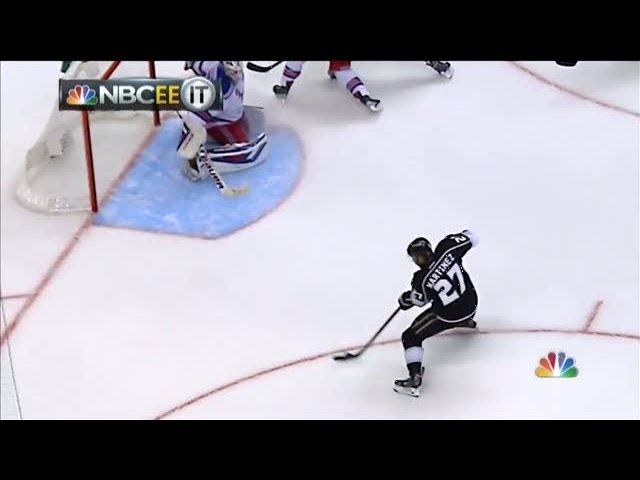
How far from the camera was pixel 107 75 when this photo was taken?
619 centimetres

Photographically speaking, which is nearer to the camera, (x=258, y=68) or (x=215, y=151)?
(x=215, y=151)

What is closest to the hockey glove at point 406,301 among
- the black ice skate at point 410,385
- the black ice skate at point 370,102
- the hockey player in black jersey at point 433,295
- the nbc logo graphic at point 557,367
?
the hockey player in black jersey at point 433,295

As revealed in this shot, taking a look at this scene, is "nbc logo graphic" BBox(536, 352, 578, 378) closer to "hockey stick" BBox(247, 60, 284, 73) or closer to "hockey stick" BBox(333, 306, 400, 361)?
"hockey stick" BBox(333, 306, 400, 361)

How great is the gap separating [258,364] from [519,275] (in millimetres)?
1044

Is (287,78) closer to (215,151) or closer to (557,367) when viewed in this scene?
(215,151)

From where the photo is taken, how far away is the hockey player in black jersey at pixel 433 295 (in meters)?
4.92

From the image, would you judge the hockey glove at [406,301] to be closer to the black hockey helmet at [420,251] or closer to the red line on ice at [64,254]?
the black hockey helmet at [420,251]

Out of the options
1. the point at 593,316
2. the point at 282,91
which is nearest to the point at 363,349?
the point at 593,316

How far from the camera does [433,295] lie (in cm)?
496

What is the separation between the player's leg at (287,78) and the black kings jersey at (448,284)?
1.67 metres

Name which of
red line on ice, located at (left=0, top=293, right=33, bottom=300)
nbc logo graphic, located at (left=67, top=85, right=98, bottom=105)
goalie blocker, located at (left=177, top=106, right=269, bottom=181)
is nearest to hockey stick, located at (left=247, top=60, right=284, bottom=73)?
goalie blocker, located at (left=177, top=106, right=269, bottom=181)

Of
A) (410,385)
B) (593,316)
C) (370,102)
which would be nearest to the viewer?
(410,385)

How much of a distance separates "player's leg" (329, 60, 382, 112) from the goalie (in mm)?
→ 550

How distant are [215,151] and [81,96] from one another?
660 millimetres
